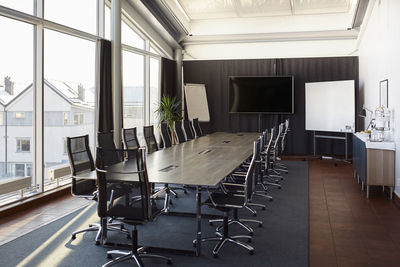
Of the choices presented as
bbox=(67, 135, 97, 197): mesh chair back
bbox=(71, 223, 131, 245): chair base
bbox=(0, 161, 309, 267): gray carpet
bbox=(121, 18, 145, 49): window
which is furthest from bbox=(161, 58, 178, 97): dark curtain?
bbox=(71, 223, 131, 245): chair base

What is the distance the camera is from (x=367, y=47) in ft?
27.8

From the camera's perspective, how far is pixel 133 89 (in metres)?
9.02

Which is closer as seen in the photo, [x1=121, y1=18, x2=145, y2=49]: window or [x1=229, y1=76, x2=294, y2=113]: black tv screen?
[x1=121, y1=18, x2=145, y2=49]: window

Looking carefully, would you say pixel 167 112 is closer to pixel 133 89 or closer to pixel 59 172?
pixel 133 89

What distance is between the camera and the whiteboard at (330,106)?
366 inches

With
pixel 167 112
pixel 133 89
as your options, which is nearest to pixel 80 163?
pixel 133 89

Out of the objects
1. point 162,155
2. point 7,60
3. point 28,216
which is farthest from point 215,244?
point 7,60

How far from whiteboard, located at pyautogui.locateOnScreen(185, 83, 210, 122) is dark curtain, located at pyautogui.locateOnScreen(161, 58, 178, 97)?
0.49 meters

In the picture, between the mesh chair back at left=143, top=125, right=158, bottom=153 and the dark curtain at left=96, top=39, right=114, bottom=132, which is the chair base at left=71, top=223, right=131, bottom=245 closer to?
the mesh chair back at left=143, top=125, right=158, bottom=153

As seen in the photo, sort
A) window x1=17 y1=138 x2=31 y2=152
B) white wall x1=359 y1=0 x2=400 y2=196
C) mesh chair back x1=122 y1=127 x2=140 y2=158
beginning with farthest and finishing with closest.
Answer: white wall x1=359 y1=0 x2=400 y2=196
window x1=17 y1=138 x2=31 y2=152
mesh chair back x1=122 y1=127 x2=140 y2=158

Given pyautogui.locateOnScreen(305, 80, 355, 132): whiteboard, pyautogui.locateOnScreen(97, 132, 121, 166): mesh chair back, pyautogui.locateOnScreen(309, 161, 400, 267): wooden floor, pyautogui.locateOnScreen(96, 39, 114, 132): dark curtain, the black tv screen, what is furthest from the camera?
the black tv screen

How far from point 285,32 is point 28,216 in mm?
8093

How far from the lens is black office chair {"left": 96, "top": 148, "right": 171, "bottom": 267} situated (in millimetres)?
3110

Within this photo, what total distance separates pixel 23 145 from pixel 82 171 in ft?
5.53
